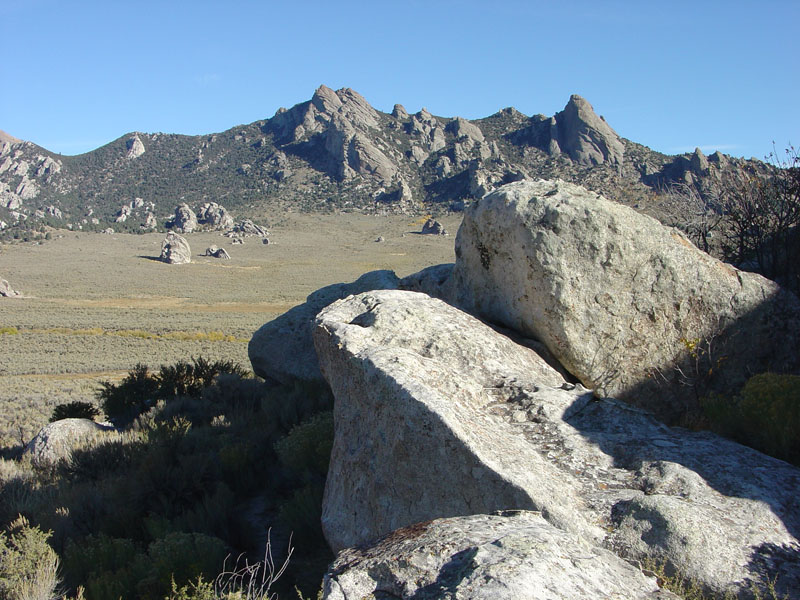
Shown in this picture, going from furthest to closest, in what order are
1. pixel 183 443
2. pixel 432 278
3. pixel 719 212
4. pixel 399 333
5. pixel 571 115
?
pixel 571 115 < pixel 719 212 < pixel 432 278 < pixel 183 443 < pixel 399 333

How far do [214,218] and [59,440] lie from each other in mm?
104178

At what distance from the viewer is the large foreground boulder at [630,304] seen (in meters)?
6.13

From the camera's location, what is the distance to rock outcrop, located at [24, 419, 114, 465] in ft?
27.9

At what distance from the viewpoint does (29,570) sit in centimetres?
462

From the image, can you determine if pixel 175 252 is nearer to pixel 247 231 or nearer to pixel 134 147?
pixel 247 231

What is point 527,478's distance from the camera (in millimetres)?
3791

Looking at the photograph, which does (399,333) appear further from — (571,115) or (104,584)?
(571,115)

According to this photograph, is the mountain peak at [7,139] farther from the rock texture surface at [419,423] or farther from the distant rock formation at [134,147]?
the rock texture surface at [419,423]

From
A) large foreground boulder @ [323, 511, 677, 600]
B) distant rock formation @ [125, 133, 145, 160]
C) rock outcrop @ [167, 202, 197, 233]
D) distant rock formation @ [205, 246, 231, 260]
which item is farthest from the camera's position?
distant rock formation @ [125, 133, 145, 160]

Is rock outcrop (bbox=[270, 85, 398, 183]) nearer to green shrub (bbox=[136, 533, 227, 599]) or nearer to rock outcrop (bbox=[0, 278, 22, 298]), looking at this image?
rock outcrop (bbox=[0, 278, 22, 298])

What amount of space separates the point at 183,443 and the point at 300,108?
160 m

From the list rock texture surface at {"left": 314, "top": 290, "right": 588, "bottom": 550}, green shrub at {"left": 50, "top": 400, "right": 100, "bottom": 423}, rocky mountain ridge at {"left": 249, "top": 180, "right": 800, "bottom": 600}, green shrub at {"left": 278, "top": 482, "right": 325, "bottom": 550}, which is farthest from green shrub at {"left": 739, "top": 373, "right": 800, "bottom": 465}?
green shrub at {"left": 50, "top": 400, "right": 100, "bottom": 423}

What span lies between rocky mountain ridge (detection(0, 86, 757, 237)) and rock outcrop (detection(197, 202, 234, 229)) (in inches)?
286

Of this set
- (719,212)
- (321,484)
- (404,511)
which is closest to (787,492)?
(404,511)
